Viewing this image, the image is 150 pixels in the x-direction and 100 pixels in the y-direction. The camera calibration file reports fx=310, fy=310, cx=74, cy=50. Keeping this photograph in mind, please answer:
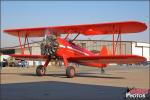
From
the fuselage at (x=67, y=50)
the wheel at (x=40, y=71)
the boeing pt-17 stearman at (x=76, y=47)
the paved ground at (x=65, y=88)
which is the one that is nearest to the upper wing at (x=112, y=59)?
the boeing pt-17 stearman at (x=76, y=47)

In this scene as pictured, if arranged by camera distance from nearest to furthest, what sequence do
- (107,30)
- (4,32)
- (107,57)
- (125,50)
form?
(107,57), (107,30), (4,32), (125,50)

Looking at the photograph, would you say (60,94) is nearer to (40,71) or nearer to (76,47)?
(40,71)

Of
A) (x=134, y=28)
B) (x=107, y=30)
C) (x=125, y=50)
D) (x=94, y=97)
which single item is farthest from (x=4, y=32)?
(x=125, y=50)

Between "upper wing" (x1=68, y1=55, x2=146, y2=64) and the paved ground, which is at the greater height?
"upper wing" (x1=68, y1=55, x2=146, y2=64)

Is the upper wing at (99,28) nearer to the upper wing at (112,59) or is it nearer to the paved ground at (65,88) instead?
the upper wing at (112,59)

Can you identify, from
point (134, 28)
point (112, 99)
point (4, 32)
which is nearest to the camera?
point (112, 99)

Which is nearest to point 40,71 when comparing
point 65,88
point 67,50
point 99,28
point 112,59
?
point 67,50

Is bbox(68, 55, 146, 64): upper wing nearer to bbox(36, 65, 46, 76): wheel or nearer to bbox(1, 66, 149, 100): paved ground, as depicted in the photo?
bbox(1, 66, 149, 100): paved ground

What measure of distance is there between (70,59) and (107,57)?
2818 millimetres

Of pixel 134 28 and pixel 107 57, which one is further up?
pixel 134 28

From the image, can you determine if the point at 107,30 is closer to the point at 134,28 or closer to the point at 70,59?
the point at 134,28

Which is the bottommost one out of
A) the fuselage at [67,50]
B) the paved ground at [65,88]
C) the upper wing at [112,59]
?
the paved ground at [65,88]

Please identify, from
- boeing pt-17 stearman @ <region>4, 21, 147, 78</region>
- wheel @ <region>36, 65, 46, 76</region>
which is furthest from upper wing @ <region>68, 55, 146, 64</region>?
wheel @ <region>36, 65, 46, 76</region>

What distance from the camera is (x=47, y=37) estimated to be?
66.0 feet
